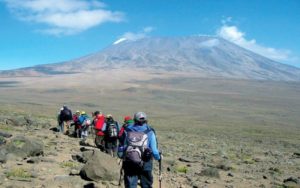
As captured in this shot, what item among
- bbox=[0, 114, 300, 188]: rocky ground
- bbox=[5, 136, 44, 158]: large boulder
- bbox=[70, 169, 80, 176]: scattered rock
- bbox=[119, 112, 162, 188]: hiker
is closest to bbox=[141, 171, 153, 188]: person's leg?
bbox=[119, 112, 162, 188]: hiker

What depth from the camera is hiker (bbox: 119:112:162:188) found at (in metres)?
7.62

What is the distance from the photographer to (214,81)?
196375mm

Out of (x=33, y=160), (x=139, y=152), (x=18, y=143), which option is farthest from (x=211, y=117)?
(x=139, y=152)

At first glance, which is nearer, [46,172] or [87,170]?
[87,170]

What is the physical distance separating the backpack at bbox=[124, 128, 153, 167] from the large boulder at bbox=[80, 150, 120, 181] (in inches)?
112

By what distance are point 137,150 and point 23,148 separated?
6.09m

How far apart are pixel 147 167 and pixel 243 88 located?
556 feet

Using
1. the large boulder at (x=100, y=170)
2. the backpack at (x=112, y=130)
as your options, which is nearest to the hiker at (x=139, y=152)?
the large boulder at (x=100, y=170)

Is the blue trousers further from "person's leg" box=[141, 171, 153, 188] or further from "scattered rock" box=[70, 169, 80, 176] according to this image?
"scattered rock" box=[70, 169, 80, 176]

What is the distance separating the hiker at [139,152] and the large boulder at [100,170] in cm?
268

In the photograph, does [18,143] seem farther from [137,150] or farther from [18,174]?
[137,150]

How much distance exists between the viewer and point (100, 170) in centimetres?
1040

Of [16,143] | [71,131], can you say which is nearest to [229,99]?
[71,131]

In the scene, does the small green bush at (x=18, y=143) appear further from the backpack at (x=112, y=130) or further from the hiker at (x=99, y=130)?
the hiker at (x=99, y=130)
